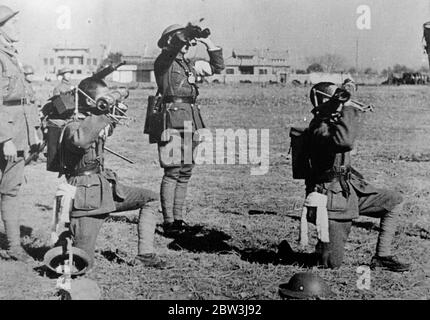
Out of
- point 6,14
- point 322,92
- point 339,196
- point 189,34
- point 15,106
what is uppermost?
point 6,14

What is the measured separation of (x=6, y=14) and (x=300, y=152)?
353cm

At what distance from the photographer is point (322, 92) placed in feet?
20.1

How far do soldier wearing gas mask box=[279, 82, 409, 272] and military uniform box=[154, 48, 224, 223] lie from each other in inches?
85.7

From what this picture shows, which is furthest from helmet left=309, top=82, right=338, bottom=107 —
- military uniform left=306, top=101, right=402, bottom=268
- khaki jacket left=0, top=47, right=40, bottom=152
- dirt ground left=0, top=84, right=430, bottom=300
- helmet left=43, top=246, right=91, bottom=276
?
khaki jacket left=0, top=47, right=40, bottom=152

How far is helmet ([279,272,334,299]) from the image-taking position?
17.6ft

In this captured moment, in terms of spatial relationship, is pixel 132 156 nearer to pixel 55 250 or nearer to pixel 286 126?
pixel 286 126

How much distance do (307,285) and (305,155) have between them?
1.46m

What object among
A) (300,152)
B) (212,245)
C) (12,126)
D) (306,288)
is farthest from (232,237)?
(12,126)

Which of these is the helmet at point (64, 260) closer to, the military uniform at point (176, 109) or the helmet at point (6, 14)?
the military uniform at point (176, 109)

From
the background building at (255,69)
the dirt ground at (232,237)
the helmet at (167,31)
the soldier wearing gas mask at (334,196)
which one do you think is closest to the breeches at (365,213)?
the soldier wearing gas mask at (334,196)

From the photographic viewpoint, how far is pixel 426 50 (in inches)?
271

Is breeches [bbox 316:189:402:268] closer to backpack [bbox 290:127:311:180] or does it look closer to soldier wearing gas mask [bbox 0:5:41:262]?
backpack [bbox 290:127:311:180]

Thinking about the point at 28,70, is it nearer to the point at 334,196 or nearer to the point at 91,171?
the point at 91,171
